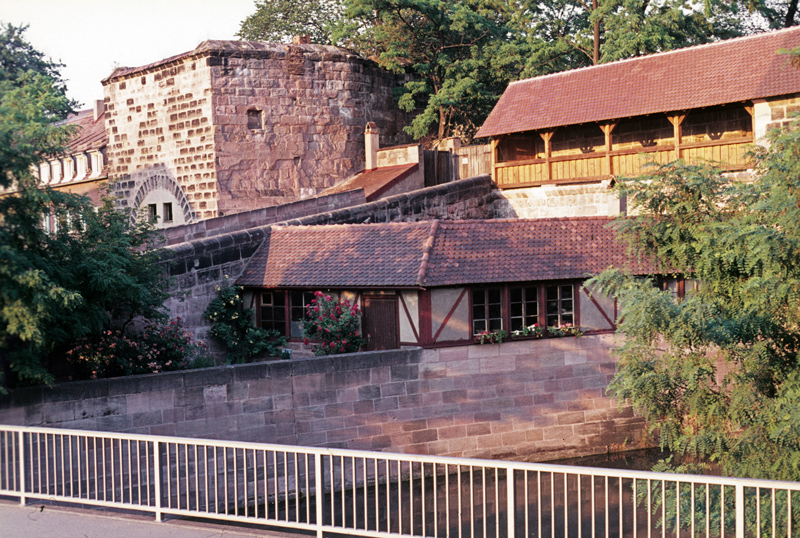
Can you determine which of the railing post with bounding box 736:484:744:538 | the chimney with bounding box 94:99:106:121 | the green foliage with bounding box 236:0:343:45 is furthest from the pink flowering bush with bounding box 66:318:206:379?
the green foliage with bounding box 236:0:343:45

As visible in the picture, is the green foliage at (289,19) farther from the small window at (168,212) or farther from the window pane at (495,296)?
the window pane at (495,296)

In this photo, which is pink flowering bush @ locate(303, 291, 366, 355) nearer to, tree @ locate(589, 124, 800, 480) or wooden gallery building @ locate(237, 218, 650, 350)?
wooden gallery building @ locate(237, 218, 650, 350)

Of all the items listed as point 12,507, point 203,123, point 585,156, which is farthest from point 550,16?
point 12,507

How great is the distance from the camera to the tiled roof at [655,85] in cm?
1922

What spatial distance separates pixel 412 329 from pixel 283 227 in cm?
425

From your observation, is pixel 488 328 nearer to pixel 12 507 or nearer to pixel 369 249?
pixel 369 249

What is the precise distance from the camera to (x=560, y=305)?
15.7 m

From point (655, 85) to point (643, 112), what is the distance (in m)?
1.07

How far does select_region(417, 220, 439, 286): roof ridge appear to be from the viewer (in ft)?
47.1

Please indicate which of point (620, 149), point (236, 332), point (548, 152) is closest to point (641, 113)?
point (620, 149)

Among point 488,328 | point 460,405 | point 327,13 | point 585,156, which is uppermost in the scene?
point 327,13

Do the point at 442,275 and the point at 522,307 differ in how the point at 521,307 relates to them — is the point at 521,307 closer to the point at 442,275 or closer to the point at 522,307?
the point at 522,307

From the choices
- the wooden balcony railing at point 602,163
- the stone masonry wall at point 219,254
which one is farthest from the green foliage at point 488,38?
the stone masonry wall at point 219,254

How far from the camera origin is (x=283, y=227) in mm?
17484
